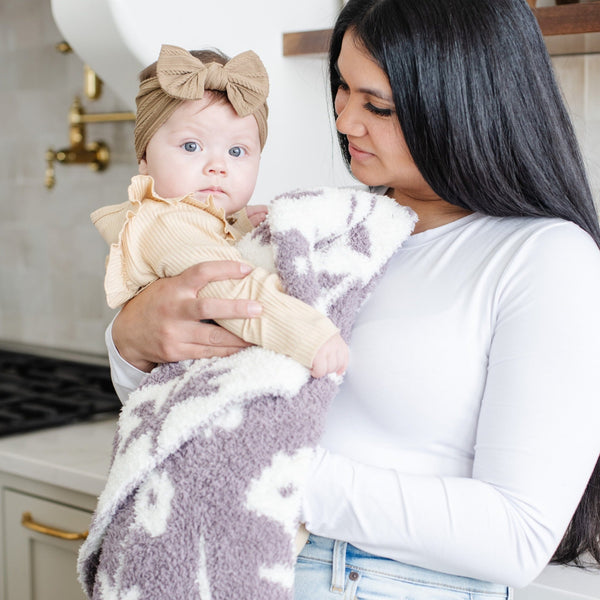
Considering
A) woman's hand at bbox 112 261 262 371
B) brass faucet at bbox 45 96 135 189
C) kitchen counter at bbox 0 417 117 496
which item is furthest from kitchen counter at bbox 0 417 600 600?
brass faucet at bbox 45 96 135 189

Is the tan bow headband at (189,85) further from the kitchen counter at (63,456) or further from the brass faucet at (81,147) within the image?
the brass faucet at (81,147)

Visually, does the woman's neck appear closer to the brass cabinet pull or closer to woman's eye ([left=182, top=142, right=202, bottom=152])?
woman's eye ([left=182, top=142, right=202, bottom=152])

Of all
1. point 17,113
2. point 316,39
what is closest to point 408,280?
point 316,39

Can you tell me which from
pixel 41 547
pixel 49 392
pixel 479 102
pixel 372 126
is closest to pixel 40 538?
pixel 41 547

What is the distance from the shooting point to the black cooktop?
1778 millimetres

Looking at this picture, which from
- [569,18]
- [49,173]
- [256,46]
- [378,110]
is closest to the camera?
[378,110]

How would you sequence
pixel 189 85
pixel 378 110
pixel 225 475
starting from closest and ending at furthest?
pixel 225 475
pixel 378 110
pixel 189 85

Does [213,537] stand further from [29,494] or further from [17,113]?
[17,113]

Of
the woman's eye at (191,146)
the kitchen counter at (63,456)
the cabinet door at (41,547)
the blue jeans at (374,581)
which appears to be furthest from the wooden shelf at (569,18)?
the cabinet door at (41,547)

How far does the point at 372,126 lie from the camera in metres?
0.95

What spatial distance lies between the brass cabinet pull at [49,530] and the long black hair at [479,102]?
1.02 metres

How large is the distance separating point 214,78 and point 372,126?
0.25m

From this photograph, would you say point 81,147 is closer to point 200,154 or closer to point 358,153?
point 200,154

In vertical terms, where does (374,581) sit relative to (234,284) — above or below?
below
